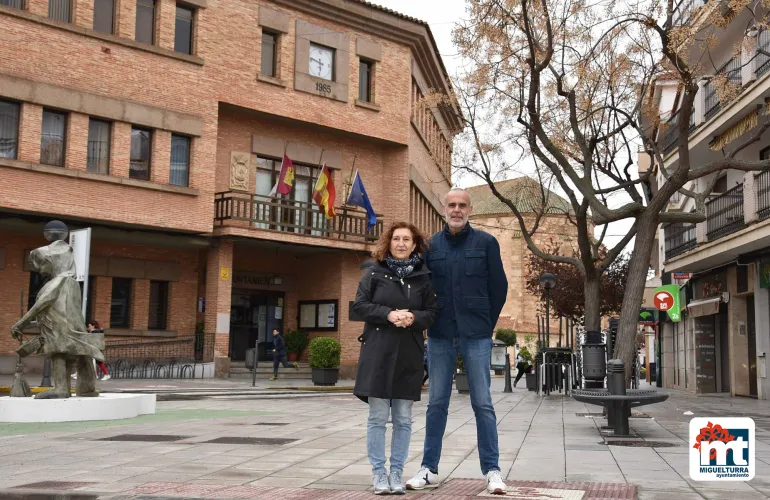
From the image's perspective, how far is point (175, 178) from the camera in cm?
2820

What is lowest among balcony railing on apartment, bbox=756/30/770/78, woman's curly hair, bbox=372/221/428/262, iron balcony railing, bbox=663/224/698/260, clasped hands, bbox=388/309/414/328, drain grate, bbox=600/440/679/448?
drain grate, bbox=600/440/679/448

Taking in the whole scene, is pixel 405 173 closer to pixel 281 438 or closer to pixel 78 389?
pixel 78 389

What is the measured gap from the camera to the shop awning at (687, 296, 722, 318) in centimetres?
2648

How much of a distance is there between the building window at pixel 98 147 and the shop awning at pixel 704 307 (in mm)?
18143

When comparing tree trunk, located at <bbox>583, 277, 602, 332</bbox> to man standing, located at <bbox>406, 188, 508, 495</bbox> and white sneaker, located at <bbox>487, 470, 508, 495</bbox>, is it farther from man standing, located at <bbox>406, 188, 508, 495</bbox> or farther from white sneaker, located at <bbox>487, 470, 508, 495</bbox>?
white sneaker, located at <bbox>487, 470, 508, 495</bbox>

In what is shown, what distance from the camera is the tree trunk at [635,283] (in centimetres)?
1589

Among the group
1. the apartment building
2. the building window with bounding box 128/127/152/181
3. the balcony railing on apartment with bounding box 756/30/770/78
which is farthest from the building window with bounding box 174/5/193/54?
the balcony railing on apartment with bounding box 756/30/770/78

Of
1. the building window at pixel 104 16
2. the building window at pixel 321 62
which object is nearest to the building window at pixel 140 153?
the building window at pixel 104 16

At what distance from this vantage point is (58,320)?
38.7 feet

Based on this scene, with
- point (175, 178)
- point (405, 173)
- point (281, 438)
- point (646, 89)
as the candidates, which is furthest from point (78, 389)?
point (405, 173)

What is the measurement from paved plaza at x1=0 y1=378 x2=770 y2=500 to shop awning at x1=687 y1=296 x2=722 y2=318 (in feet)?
45.0

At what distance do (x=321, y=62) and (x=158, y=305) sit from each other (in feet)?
33.5

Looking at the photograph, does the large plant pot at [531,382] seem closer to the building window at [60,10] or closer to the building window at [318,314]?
the building window at [318,314]

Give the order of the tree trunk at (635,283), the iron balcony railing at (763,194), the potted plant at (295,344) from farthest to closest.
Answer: the potted plant at (295,344) < the iron balcony railing at (763,194) < the tree trunk at (635,283)
